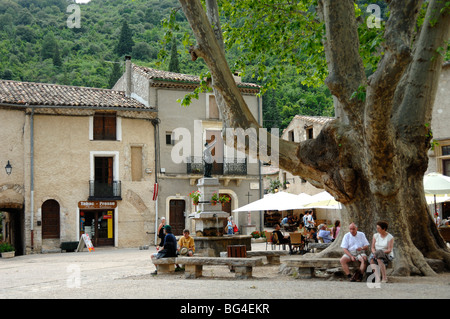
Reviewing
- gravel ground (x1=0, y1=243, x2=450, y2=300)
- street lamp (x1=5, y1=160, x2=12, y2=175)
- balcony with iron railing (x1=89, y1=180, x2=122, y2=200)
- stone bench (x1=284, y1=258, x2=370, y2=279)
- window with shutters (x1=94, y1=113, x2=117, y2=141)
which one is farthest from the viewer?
window with shutters (x1=94, y1=113, x2=117, y2=141)

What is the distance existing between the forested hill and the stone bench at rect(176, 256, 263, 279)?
3259 cm

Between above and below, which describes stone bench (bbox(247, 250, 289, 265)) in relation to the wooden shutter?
below

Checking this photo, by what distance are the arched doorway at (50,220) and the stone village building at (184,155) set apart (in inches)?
207

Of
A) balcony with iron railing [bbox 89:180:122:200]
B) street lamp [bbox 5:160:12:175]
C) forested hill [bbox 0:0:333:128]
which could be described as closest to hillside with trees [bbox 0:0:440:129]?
forested hill [bbox 0:0:333:128]

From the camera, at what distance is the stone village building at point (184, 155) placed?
2895cm

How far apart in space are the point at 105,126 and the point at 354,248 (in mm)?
20199

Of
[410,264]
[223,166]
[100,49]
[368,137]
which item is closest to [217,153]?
[223,166]

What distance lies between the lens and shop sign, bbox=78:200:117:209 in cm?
2625

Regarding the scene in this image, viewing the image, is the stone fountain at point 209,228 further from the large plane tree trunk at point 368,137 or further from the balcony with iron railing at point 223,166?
the balcony with iron railing at point 223,166

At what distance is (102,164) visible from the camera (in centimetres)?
2742

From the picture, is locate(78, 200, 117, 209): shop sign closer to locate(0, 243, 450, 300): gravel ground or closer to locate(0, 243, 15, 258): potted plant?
locate(0, 243, 15, 258): potted plant

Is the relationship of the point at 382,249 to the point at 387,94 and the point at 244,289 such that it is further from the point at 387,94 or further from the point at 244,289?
the point at 387,94

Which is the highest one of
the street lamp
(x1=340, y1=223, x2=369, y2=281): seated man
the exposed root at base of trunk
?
the street lamp
